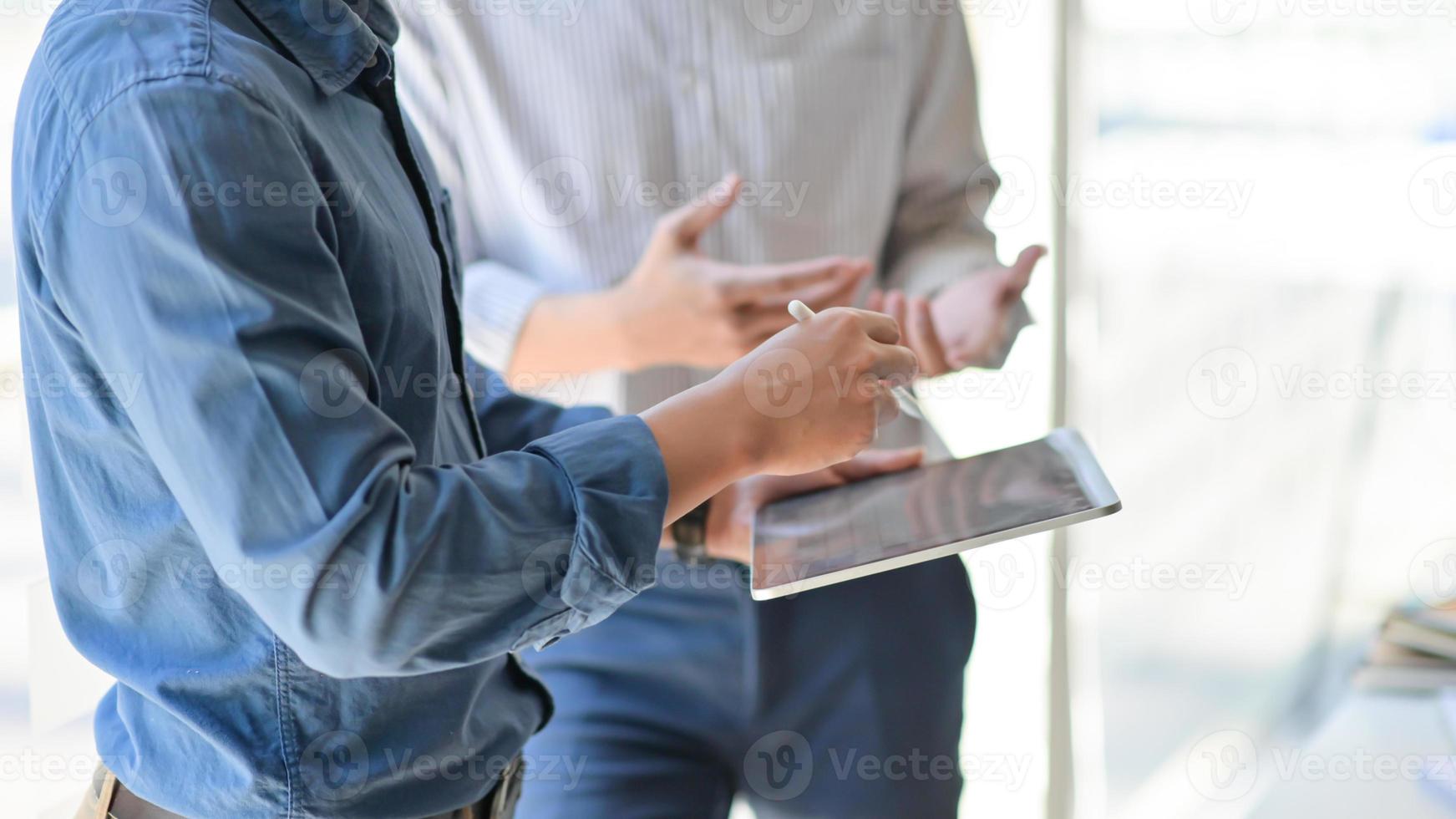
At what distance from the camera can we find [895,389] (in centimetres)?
93

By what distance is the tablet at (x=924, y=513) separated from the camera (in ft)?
2.34

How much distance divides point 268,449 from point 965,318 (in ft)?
2.63

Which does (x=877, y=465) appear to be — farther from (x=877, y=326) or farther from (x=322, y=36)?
(x=322, y=36)

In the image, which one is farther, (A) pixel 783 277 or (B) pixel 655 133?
(B) pixel 655 133

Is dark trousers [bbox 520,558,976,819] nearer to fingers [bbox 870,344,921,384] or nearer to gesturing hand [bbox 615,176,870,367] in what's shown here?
gesturing hand [bbox 615,176,870,367]

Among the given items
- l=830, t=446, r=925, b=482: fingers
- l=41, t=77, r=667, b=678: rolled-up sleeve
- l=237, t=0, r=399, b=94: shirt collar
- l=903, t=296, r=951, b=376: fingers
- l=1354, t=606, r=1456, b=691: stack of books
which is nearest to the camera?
l=41, t=77, r=667, b=678: rolled-up sleeve

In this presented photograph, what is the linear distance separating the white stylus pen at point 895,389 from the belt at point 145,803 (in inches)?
14.8

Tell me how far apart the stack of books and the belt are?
109 centimetres

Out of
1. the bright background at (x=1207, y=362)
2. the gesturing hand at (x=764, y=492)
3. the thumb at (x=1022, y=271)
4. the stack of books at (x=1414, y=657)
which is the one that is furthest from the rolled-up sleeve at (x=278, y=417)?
the bright background at (x=1207, y=362)

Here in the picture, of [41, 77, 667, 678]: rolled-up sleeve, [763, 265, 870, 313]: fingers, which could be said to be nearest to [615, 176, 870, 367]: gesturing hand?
[763, 265, 870, 313]: fingers

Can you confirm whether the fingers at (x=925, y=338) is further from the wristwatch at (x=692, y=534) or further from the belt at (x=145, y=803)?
the belt at (x=145, y=803)

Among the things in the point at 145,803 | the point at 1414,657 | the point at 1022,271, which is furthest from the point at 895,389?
the point at 1414,657

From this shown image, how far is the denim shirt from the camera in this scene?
1.79 ft

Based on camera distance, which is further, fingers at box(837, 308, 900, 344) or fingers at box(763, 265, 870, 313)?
fingers at box(763, 265, 870, 313)
